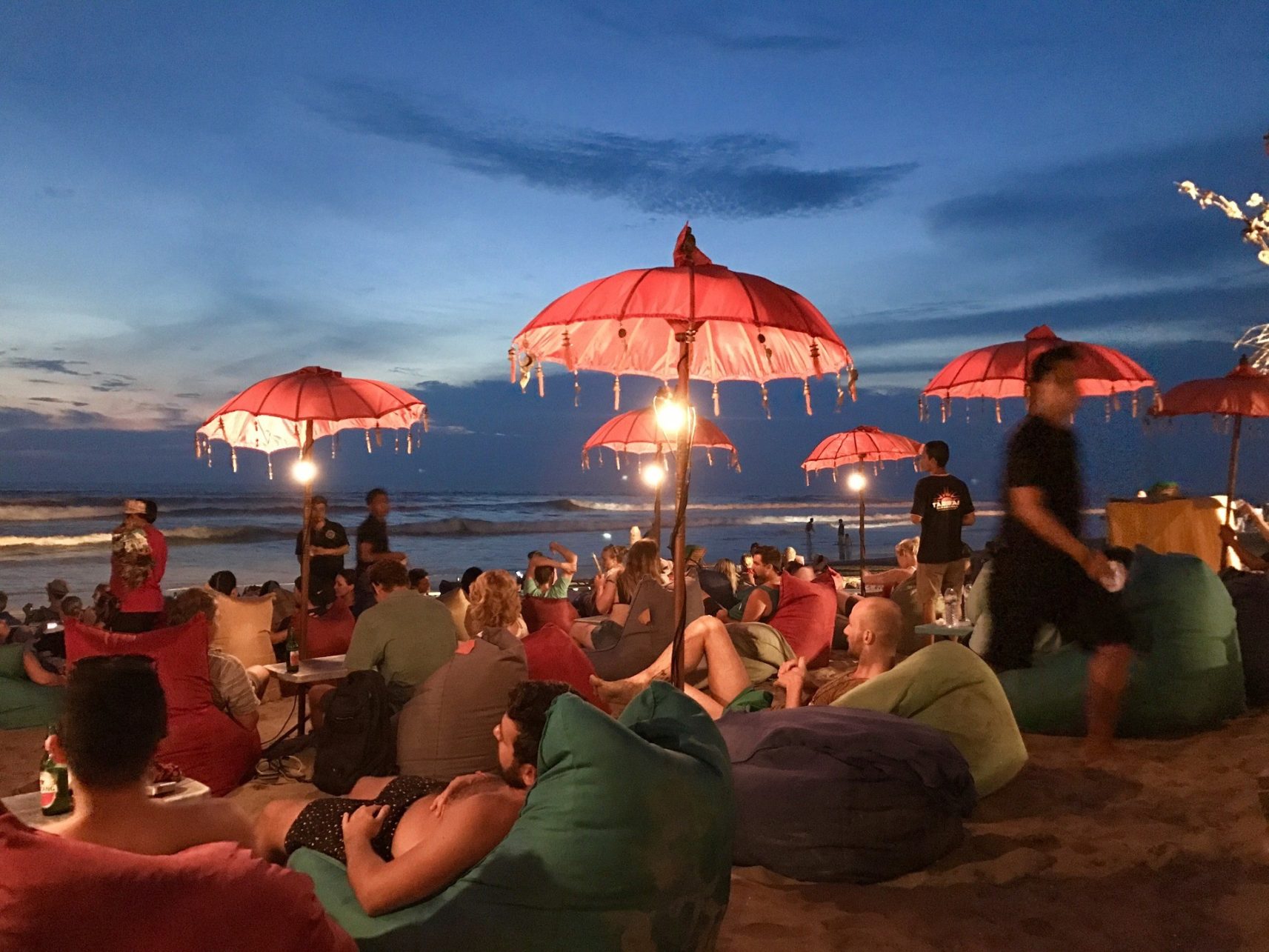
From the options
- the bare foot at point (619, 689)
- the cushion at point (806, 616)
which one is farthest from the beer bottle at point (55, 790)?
the cushion at point (806, 616)

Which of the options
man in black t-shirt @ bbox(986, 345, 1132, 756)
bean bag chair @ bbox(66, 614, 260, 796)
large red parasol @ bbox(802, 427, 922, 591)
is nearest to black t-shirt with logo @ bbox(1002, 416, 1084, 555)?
man in black t-shirt @ bbox(986, 345, 1132, 756)

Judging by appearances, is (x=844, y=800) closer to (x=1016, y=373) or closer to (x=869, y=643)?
(x=869, y=643)

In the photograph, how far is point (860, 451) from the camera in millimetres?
11609

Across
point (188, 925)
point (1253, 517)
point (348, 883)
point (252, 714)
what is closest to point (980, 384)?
point (1253, 517)

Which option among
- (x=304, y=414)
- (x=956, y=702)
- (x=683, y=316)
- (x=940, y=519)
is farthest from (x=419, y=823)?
(x=940, y=519)

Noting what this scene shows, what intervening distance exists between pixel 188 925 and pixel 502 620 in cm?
311

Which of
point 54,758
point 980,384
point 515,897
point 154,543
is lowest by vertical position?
point 515,897

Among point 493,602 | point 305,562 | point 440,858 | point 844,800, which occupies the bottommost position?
point 844,800

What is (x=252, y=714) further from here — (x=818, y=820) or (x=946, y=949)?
(x=946, y=949)

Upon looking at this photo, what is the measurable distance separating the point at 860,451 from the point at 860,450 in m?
0.03

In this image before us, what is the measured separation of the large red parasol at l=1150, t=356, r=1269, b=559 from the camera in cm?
776

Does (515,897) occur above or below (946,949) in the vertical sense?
above

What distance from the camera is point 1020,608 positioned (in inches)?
173

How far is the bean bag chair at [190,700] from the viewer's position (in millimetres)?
3896
